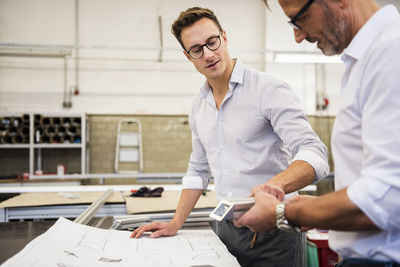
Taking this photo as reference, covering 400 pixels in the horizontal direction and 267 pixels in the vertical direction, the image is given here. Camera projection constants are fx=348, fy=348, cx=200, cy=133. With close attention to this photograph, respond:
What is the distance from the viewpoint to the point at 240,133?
1360mm

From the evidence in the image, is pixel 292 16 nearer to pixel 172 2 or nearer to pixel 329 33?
pixel 329 33

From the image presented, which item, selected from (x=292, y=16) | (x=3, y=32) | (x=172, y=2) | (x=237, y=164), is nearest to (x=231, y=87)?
(x=237, y=164)

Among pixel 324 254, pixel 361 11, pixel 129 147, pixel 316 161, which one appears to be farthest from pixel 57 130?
→ pixel 361 11

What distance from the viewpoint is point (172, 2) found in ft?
20.7

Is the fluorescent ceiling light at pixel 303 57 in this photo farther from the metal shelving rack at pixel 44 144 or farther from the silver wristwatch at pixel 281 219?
the silver wristwatch at pixel 281 219

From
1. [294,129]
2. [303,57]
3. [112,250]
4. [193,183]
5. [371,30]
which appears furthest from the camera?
[303,57]

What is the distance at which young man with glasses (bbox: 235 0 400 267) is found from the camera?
1.99 ft

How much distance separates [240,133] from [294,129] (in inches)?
9.4

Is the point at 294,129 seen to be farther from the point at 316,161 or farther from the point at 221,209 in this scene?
the point at 221,209

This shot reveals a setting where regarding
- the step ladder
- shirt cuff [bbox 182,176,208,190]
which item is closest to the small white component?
shirt cuff [bbox 182,176,208,190]

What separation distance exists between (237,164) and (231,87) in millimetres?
313

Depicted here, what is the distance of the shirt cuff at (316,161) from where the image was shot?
3.41ft

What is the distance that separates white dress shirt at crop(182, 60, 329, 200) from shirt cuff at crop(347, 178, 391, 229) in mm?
570

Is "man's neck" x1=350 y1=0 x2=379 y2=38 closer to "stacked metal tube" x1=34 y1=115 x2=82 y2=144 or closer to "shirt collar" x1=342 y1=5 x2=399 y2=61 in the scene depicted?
"shirt collar" x1=342 y1=5 x2=399 y2=61
